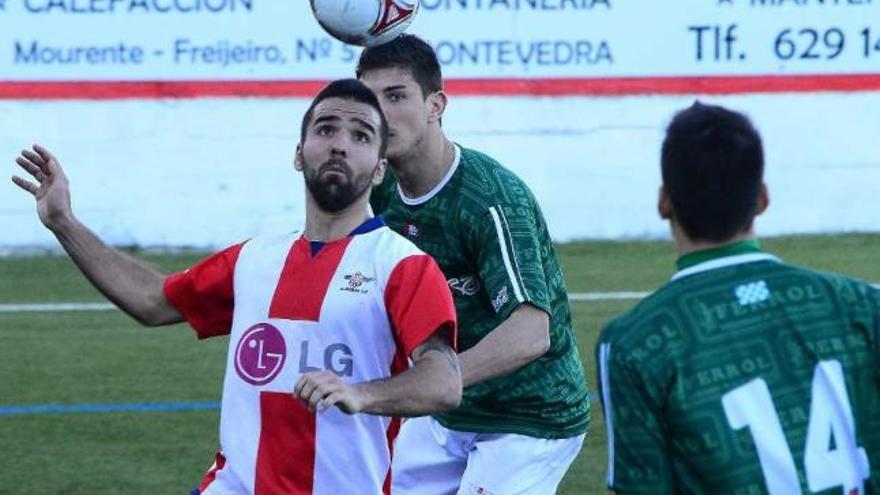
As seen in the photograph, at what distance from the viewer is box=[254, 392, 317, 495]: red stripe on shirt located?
5.18m

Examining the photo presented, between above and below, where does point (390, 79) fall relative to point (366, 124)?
above

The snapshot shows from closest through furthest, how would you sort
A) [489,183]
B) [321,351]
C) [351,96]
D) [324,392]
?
[324,392]
[321,351]
[351,96]
[489,183]

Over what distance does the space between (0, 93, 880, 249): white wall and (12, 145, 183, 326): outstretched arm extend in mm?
10676

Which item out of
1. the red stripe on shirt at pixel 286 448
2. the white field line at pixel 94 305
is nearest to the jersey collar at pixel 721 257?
the red stripe on shirt at pixel 286 448

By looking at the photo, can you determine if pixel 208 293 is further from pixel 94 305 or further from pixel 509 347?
pixel 94 305

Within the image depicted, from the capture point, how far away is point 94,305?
1441 centimetres

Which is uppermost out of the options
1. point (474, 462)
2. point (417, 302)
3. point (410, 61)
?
point (410, 61)

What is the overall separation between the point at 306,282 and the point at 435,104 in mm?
1486

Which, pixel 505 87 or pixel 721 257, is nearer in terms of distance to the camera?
pixel 721 257

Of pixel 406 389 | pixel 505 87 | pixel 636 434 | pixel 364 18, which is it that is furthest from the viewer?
pixel 505 87

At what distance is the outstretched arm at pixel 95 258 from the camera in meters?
5.53

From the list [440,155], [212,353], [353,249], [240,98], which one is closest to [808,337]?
[353,249]

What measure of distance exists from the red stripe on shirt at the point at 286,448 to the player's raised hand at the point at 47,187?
83 centimetres

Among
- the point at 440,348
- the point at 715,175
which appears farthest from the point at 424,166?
the point at 715,175
